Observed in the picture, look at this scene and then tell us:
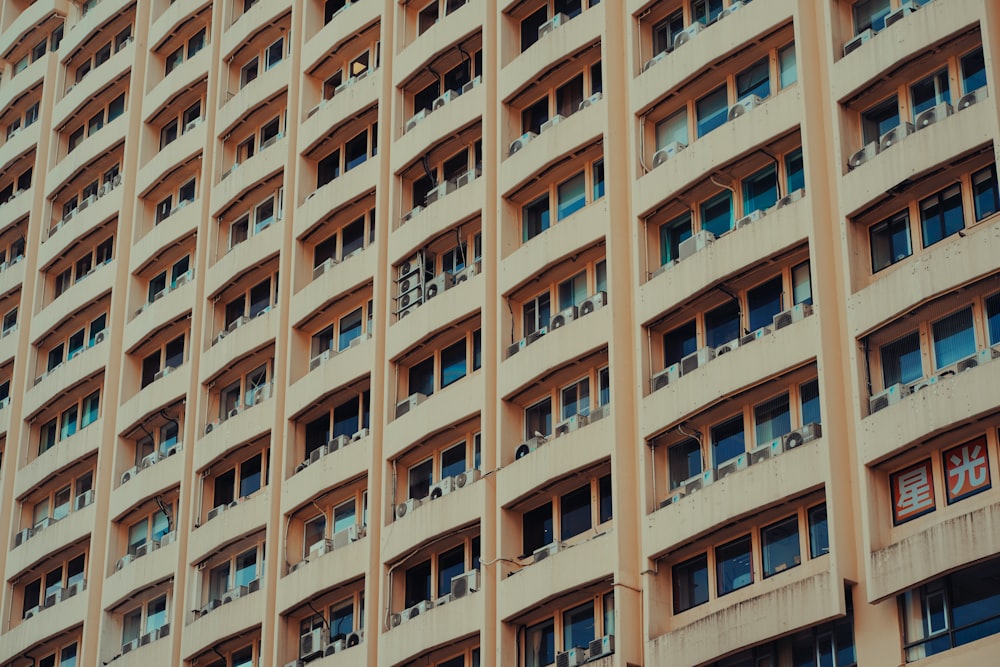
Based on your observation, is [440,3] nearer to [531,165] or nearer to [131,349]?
[531,165]

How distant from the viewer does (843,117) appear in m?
38.8

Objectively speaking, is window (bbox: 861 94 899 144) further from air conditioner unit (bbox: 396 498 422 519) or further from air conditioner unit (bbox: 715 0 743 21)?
air conditioner unit (bbox: 396 498 422 519)

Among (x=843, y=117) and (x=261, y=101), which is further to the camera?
(x=261, y=101)

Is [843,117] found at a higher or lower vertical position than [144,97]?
lower

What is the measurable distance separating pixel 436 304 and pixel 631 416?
24.4ft

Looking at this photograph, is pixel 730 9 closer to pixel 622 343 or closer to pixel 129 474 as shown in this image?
pixel 622 343

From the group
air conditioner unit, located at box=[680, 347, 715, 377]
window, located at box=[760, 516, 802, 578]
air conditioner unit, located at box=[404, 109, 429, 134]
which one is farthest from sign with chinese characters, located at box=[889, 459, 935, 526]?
air conditioner unit, located at box=[404, 109, 429, 134]

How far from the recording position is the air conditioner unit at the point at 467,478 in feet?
144

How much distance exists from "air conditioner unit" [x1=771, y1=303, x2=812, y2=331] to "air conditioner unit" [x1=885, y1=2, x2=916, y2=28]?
19.3 feet

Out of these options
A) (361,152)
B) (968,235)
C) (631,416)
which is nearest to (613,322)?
(631,416)

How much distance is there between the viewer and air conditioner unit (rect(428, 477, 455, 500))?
44469 mm

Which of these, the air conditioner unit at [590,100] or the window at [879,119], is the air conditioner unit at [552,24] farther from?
the window at [879,119]

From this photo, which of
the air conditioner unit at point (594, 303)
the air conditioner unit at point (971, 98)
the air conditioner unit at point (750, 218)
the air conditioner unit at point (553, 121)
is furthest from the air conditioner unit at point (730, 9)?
the air conditioner unit at point (971, 98)

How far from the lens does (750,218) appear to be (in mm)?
40156
